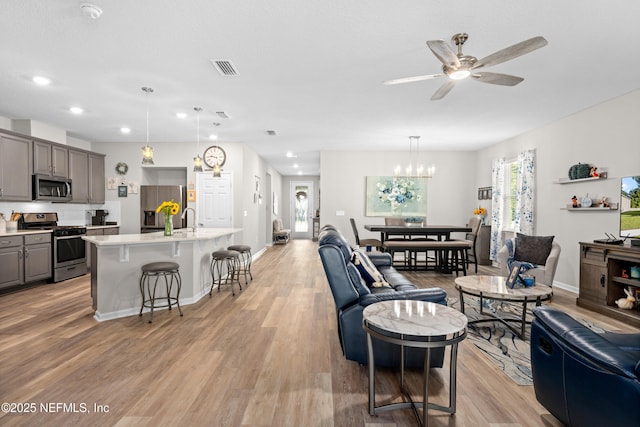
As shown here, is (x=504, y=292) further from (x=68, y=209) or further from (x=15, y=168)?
(x=68, y=209)

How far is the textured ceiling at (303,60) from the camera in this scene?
2.46m

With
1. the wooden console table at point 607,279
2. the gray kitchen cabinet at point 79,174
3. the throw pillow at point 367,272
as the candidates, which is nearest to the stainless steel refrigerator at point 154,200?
the gray kitchen cabinet at point 79,174

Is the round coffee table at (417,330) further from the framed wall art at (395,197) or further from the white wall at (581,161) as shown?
the framed wall art at (395,197)

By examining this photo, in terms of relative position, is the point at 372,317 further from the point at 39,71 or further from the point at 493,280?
the point at 39,71

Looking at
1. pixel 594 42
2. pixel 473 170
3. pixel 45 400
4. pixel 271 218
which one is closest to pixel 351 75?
pixel 594 42

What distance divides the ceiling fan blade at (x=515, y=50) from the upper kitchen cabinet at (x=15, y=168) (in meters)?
6.36

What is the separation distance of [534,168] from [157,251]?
6.36 m

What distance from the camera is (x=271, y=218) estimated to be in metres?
11.2

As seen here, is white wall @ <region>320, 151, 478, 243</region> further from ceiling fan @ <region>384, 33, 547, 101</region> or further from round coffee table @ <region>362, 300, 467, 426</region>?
round coffee table @ <region>362, 300, 467, 426</region>

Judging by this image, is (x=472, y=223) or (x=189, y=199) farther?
(x=189, y=199)

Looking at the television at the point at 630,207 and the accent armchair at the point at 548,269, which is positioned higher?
the television at the point at 630,207

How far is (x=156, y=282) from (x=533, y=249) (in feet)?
17.3

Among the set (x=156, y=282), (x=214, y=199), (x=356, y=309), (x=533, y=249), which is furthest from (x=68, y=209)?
(x=533, y=249)

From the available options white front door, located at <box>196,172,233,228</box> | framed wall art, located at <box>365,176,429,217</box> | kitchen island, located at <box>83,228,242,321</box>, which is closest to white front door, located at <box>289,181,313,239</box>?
framed wall art, located at <box>365,176,429,217</box>
